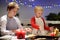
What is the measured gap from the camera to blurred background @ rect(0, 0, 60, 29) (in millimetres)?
1139

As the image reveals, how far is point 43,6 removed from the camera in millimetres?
1172

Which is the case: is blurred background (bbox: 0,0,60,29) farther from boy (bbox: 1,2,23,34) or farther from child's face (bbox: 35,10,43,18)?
boy (bbox: 1,2,23,34)

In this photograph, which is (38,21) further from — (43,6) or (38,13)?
(43,6)

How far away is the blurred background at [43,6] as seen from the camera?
3.74 feet

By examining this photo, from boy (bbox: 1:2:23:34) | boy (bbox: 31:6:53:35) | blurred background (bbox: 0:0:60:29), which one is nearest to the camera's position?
boy (bbox: 1:2:23:34)

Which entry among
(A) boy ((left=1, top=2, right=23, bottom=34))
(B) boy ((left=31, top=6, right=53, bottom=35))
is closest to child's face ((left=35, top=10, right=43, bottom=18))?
(B) boy ((left=31, top=6, right=53, bottom=35))

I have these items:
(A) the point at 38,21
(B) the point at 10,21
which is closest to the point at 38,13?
(A) the point at 38,21

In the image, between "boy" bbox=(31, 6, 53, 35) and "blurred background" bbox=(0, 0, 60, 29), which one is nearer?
"boy" bbox=(31, 6, 53, 35)

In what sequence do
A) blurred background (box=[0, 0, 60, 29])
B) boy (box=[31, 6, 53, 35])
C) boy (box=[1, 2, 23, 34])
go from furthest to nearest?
blurred background (box=[0, 0, 60, 29]) < boy (box=[31, 6, 53, 35]) < boy (box=[1, 2, 23, 34])

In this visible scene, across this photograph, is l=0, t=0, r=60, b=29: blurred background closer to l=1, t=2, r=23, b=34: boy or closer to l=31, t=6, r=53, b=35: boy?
l=31, t=6, r=53, b=35: boy

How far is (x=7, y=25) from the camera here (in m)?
0.92

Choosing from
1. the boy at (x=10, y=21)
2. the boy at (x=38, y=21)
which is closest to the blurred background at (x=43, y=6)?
the boy at (x=38, y=21)

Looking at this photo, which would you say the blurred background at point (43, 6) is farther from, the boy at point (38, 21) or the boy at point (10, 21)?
the boy at point (10, 21)

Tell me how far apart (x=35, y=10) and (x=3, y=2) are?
225mm
